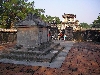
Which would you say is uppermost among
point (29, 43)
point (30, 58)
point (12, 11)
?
point (12, 11)

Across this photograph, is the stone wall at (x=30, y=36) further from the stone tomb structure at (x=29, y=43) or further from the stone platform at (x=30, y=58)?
the stone platform at (x=30, y=58)

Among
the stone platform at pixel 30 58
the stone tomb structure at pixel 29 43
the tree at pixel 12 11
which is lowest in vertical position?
the stone platform at pixel 30 58

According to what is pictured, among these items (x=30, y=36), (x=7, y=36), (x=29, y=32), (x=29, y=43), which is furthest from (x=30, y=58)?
(x=7, y=36)

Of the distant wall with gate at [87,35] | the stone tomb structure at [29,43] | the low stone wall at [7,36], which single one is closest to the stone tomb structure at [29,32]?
the stone tomb structure at [29,43]

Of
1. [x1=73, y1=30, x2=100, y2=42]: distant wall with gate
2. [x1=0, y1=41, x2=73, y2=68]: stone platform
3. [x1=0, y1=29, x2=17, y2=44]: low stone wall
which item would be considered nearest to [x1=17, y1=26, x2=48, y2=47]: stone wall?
[x1=0, y1=41, x2=73, y2=68]: stone platform

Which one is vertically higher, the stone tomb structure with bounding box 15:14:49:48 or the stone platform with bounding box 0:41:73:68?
the stone tomb structure with bounding box 15:14:49:48

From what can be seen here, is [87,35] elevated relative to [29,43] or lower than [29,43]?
elevated

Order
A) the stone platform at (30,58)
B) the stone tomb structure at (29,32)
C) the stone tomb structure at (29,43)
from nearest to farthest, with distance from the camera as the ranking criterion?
the stone platform at (30,58), the stone tomb structure at (29,43), the stone tomb structure at (29,32)

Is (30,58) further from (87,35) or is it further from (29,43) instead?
(87,35)

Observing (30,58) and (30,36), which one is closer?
(30,58)

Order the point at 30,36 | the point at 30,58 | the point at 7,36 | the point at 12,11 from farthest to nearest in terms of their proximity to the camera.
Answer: the point at 12,11 → the point at 7,36 → the point at 30,36 → the point at 30,58

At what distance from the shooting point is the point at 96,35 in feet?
89.0

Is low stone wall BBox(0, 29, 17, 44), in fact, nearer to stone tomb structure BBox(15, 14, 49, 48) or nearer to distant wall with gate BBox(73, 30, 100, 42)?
stone tomb structure BBox(15, 14, 49, 48)

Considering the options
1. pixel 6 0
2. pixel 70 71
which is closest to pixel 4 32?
pixel 6 0
